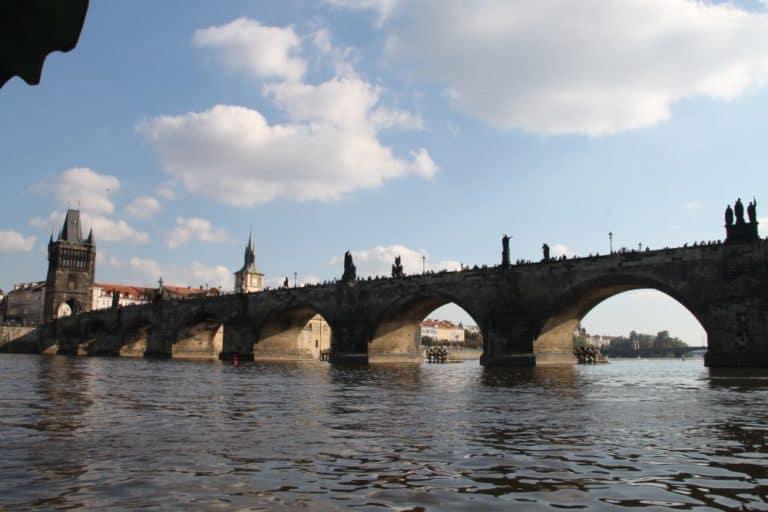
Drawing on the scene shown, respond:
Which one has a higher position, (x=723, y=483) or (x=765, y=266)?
(x=765, y=266)

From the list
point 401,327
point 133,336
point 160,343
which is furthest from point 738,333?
point 133,336

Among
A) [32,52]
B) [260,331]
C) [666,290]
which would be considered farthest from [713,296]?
[260,331]

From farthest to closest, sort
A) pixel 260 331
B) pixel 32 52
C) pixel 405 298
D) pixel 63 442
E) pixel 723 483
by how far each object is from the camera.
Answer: pixel 260 331
pixel 405 298
pixel 63 442
pixel 723 483
pixel 32 52

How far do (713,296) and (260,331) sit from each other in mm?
49228

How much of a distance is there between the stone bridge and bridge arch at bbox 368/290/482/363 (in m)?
0.11

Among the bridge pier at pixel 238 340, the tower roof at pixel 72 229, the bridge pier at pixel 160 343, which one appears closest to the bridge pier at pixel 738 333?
the bridge pier at pixel 238 340

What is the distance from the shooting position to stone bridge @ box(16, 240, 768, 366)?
37312 mm

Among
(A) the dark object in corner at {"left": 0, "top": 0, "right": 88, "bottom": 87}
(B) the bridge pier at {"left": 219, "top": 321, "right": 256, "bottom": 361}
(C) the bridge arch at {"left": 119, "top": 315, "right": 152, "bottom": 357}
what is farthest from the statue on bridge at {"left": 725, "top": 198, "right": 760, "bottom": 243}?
(C) the bridge arch at {"left": 119, "top": 315, "right": 152, "bottom": 357}

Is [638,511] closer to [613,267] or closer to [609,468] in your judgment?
[609,468]

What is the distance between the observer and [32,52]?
3.88 meters

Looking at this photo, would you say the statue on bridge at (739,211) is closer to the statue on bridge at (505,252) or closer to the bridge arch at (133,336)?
the statue on bridge at (505,252)

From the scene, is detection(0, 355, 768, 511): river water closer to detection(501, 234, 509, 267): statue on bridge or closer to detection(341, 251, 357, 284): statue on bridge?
detection(501, 234, 509, 267): statue on bridge

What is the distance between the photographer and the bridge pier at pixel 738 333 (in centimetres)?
3609

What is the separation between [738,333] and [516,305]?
1540 centimetres
